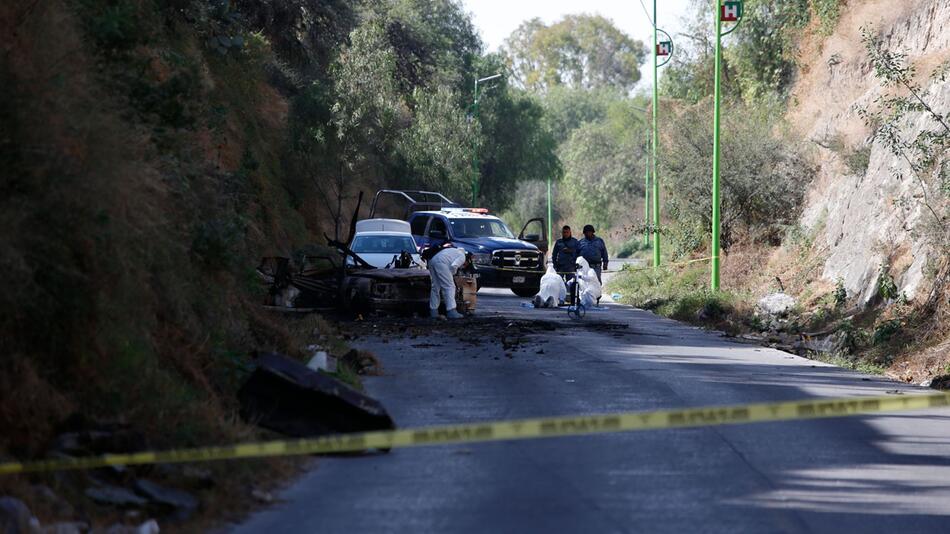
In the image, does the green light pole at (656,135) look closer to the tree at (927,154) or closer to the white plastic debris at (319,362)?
the tree at (927,154)

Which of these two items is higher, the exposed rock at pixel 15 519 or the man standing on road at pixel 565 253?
the man standing on road at pixel 565 253

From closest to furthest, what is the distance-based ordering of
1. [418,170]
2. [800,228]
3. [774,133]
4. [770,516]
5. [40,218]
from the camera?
1. [770,516]
2. [40,218]
3. [800,228]
4. [774,133]
5. [418,170]

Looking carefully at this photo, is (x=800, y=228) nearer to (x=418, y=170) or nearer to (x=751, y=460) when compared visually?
(x=751, y=460)

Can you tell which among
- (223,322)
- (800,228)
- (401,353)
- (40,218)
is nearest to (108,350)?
(40,218)

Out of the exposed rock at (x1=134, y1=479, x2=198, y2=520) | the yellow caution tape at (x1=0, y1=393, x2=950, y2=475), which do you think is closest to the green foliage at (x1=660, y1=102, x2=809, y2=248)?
the yellow caution tape at (x1=0, y1=393, x2=950, y2=475)

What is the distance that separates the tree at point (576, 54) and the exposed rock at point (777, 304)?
405 ft

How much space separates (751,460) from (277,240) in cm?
3004

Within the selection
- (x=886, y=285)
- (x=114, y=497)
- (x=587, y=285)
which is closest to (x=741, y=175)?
(x=587, y=285)

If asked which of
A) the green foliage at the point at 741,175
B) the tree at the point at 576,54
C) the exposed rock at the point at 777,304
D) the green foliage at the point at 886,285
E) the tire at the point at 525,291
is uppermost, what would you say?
the tree at the point at 576,54

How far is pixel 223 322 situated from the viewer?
13.1 m

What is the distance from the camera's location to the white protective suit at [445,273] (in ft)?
77.9

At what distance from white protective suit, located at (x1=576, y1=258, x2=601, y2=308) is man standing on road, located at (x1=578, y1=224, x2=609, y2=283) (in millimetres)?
300

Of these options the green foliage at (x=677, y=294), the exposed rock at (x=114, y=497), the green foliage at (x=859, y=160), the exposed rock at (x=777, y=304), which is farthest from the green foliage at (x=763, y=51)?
the exposed rock at (x=114, y=497)

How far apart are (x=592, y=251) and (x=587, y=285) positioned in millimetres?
877
